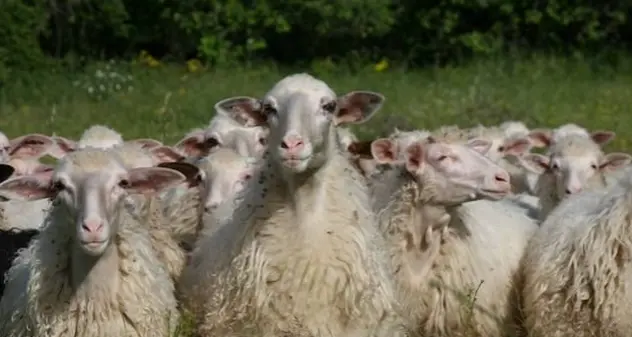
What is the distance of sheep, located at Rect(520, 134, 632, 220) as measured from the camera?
9.65 meters

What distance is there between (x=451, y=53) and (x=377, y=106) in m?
18.0

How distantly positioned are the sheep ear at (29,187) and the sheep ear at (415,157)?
208 cm

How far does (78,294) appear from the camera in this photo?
6.91 meters

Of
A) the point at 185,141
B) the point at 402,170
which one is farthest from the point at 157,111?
the point at 402,170

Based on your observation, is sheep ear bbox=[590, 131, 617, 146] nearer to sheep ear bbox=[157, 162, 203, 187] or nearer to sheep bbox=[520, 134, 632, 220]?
sheep bbox=[520, 134, 632, 220]

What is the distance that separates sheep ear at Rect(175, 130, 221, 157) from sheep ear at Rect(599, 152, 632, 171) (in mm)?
2555

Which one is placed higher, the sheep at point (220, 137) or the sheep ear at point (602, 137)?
the sheep at point (220, 137)

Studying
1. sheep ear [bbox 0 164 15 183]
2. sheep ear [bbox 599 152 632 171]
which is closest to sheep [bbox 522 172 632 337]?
sheep ear [bbox 599 152 632 171]

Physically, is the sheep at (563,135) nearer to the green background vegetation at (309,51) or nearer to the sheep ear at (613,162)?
the sheep ear at (613,162)

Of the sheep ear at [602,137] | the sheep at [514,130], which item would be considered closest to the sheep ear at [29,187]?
the sheep ear at [602,137]

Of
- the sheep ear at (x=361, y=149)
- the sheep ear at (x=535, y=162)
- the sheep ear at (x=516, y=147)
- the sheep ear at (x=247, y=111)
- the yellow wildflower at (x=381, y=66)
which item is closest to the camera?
the sheep ear at (x=247, y=111)

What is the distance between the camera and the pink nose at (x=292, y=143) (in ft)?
22.2

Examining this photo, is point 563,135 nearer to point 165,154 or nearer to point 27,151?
point 165,154

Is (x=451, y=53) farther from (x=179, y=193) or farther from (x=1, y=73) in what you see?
(x=179, y=193)
